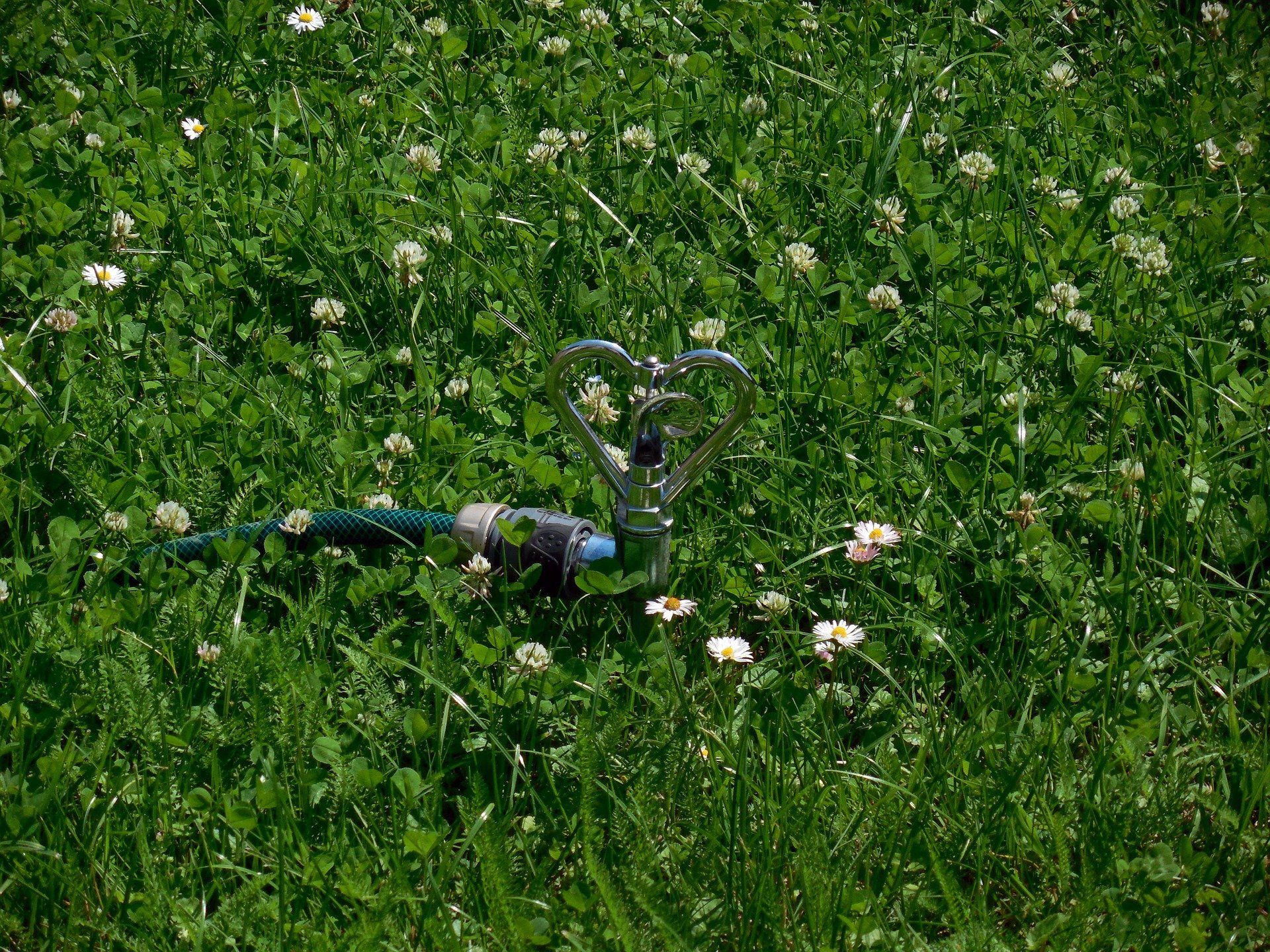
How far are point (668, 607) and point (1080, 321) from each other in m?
1.23

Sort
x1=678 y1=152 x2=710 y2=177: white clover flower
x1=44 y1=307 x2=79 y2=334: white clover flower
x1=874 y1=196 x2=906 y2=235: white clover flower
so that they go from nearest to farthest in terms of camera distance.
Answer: x1=44 y1=307 x2=79 y2=334: white clover flower < x1=874 y1=196 x2=906 y2=235: white clover flower < x1=678 y1=152 x2=710 y2=177: white clover flower

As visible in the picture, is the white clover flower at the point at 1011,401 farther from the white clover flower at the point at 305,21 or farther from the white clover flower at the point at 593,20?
the white clover flower at the point at 305,21

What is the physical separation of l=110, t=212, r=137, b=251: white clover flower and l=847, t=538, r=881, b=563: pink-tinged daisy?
1.64 metres

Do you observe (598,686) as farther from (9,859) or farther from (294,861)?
(9,859)

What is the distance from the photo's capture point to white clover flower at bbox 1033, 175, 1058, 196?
10.3 ft

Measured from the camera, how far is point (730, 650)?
6.77 ft

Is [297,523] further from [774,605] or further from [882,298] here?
[882,298]

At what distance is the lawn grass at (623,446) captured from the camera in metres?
1.77

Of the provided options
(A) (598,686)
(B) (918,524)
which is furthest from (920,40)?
(A) (598,686)

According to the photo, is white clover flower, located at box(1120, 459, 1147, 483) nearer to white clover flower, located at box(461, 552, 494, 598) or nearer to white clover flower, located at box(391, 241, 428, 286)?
white clover flower, located at box(461, 552, 494, 598)

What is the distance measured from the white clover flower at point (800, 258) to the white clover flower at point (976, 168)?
485 mm

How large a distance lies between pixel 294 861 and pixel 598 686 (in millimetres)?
484

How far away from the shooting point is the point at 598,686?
195 cm

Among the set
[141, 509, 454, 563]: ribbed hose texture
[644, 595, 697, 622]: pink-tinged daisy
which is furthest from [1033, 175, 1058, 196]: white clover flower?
[141, 509, 454, 563]: ribbed hose texture
